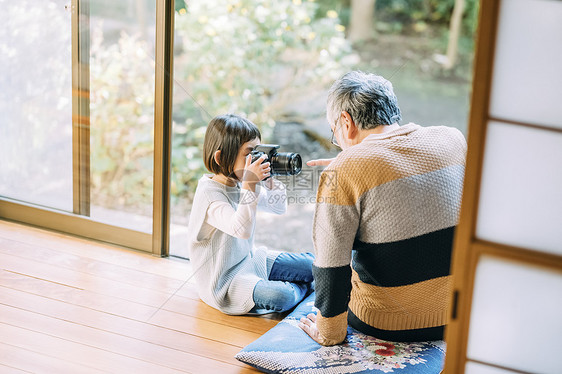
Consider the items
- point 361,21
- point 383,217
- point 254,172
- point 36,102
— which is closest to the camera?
point 383,217

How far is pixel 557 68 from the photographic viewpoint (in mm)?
1199

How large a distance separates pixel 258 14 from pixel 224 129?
Answer: 122cm

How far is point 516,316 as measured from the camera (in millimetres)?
1326

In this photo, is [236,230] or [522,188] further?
[236,230]

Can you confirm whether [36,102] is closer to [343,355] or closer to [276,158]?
[276,158]

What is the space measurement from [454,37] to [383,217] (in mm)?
1263

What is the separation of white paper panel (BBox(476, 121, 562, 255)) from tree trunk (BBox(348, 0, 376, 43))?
70.2 inches

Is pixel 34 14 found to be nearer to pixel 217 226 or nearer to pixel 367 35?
pixel 217 226

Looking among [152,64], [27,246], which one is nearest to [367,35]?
[152,64]

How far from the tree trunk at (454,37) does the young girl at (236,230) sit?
95cm

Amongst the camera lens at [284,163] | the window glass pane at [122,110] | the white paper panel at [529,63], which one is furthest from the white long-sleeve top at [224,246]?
the white paper panel at [529,63]

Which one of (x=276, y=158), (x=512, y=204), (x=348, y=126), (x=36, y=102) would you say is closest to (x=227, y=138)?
(x=276, y=158)

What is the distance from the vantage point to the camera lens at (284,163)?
1979 millimetres

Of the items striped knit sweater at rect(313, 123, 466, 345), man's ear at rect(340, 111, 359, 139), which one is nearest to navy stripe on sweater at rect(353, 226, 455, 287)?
striped knit sweater at rect(313, 123, 466, 345)
